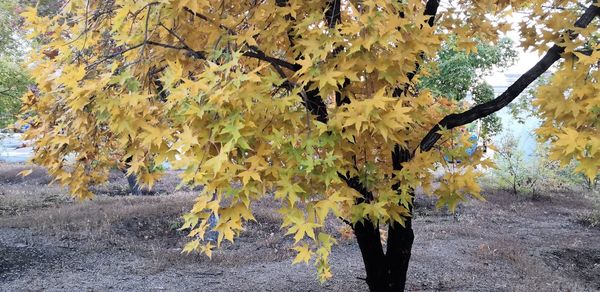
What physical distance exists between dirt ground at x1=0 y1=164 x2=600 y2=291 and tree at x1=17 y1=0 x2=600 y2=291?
7.73 ft

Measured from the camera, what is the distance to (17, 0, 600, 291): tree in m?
2.25

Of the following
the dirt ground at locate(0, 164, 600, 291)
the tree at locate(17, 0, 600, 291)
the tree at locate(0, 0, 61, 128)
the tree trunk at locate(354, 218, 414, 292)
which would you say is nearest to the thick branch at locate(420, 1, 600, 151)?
the tree at locate(17, 0, 600, 291)

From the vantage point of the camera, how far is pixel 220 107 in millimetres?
2104

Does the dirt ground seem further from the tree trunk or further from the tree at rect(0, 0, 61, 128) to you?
the tree at rect(0, 0, 61, 128)

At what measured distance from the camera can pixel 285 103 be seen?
240 cm

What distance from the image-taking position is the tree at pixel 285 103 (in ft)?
7.39

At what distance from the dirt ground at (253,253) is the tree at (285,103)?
2.36 meters

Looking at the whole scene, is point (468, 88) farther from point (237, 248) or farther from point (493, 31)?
point (493, 31)

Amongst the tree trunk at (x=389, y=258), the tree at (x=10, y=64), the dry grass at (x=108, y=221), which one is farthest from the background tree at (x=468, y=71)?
the tree at (x=10, y=64)

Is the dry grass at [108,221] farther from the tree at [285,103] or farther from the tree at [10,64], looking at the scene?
the tree at [285,103]

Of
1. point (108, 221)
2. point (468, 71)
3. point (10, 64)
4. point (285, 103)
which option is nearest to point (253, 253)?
point (108, 221)

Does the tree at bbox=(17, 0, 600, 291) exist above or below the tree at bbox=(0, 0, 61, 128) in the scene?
below

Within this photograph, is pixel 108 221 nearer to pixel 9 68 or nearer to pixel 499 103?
pixel 9 68

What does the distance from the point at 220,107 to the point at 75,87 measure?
85cm
